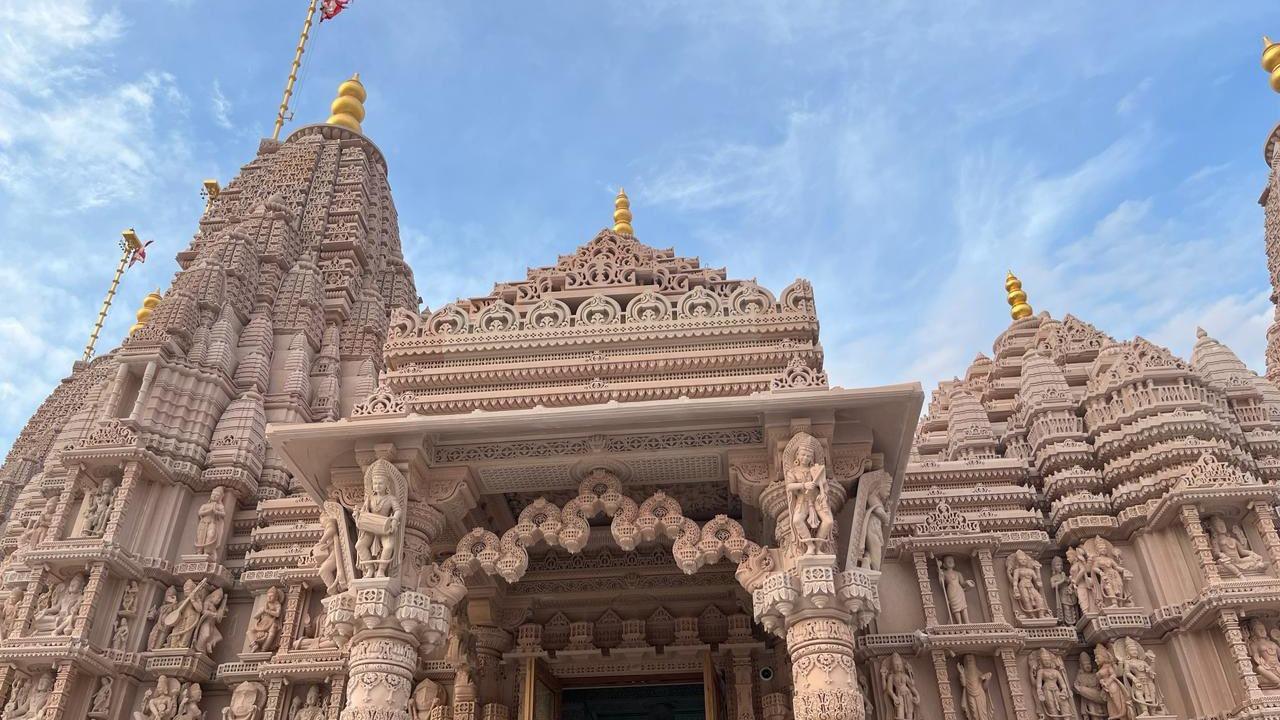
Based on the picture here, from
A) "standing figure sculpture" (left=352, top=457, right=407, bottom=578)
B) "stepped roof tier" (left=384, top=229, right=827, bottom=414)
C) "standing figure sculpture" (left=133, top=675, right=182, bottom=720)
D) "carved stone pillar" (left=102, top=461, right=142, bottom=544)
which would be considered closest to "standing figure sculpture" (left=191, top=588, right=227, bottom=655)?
"standing figure sculpture" (left=133, top=675, right=182, bottom=720)

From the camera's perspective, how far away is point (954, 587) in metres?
11.0

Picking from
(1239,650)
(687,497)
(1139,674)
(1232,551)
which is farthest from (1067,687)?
(687,497)

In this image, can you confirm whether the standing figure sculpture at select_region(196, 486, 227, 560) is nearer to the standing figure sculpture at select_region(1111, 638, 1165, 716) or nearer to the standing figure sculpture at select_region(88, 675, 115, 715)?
the standing figure sculpture at select_region(88, 675, 115, 715)

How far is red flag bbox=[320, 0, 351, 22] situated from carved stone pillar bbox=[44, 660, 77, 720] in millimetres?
29200

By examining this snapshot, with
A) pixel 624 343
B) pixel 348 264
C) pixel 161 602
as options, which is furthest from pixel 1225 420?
pixel 348 264

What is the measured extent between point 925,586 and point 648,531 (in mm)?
4786

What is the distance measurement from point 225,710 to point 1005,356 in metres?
13.7

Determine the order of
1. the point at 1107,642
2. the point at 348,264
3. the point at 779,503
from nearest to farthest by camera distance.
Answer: the point at 779,503 < the point at 1107,642 < the point at 348,264

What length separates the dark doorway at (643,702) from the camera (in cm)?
1208

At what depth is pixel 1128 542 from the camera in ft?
37.6

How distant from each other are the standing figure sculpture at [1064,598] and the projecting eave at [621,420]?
4.69 meters

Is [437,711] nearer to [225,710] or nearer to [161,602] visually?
[225,710]

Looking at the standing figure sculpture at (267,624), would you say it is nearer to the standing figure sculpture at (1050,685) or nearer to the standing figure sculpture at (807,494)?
the standing figure sculpture at (807,494)

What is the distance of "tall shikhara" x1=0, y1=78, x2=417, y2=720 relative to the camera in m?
11.6
